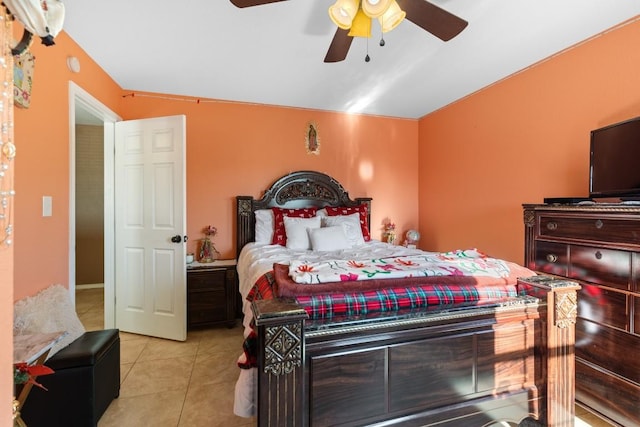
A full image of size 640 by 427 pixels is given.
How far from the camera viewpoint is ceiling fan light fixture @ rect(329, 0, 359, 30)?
1.42 meters

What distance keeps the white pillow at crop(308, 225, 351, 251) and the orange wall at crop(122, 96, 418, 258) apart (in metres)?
1.08

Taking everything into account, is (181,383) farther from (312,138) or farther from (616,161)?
(616,161)

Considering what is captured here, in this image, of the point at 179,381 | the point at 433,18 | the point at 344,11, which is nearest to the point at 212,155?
the point at 179,381

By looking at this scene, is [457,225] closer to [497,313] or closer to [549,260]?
[549,260]

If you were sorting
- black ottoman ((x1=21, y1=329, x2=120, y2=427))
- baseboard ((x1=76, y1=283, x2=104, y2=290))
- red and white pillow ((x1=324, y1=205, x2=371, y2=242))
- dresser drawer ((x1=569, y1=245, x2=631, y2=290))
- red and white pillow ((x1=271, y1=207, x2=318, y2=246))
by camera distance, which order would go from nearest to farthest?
1. black ottoman ((x1=21, y1=329, x2=120, y2=427))
2. dresser drawer ((x1=569, y1=245, x2=631, y2=290))
3. red and white pillow ((x1=271, y1=207, x2=318, y2=246))
4. red and white pillow ((x1=324, y1=205, x2=371, y2=242))
5. baseboard ((x1=76, y1=283, x2=104, y2=290))

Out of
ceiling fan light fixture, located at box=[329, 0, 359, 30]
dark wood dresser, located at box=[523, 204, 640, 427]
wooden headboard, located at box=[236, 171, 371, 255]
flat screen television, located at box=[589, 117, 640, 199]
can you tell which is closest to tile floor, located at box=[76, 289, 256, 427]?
wooden headboard, located at box=[236, 171, 371, 255]

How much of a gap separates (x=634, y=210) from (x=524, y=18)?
1.44 meters

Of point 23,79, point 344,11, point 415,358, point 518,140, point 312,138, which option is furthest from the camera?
point 312,138

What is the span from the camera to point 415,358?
51.9 inches

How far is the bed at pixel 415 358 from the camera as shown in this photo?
1.12m

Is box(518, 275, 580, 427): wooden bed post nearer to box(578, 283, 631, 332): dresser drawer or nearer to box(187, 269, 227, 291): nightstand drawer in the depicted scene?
box(578, 283, 631, 332): dresser drawer

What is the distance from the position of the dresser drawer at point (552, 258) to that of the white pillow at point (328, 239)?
160cm

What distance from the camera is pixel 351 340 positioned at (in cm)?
124

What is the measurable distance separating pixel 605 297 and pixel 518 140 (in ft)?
5.37
